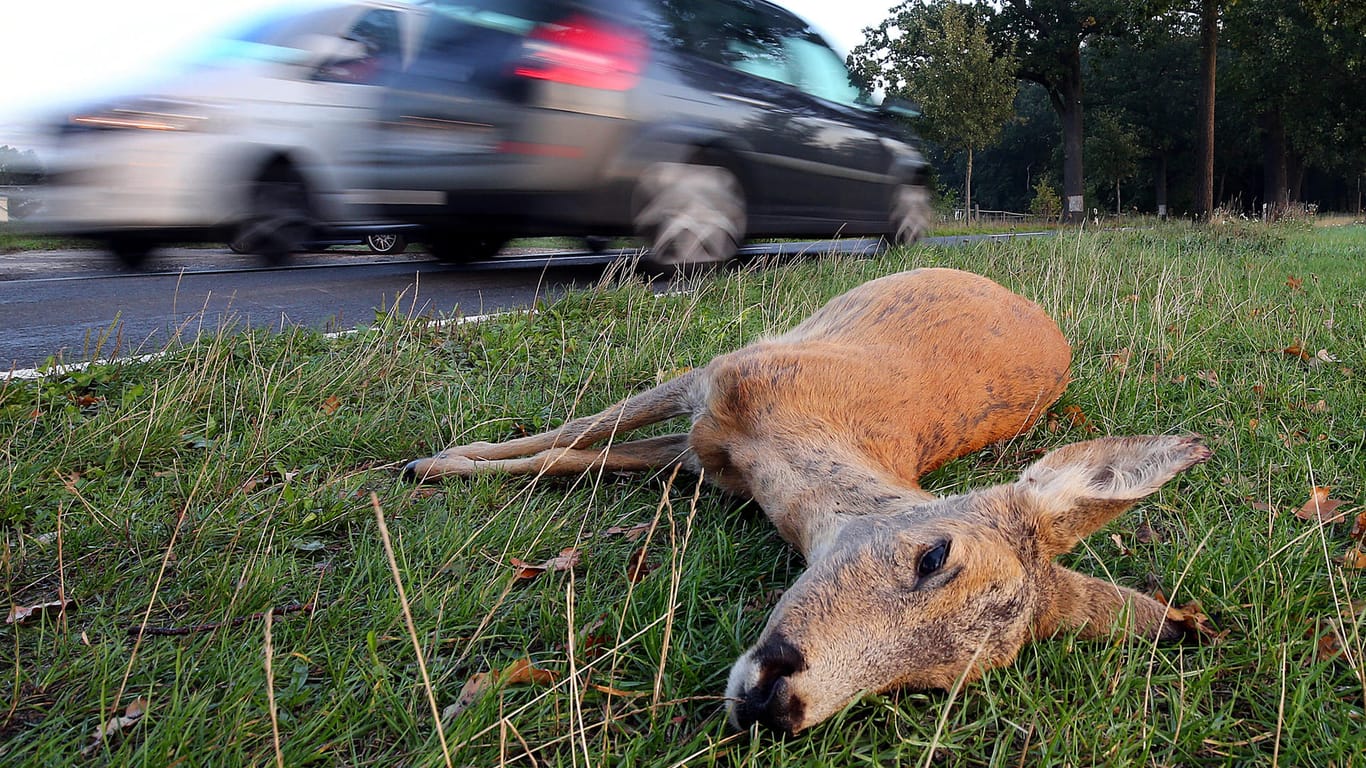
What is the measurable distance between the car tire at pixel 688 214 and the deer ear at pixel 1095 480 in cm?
477

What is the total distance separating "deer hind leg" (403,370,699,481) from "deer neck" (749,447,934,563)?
58cm

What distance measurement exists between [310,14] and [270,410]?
16.7 ft

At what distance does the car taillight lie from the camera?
5.88 m

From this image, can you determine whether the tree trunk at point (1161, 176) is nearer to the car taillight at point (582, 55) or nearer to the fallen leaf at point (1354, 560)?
the car taillight at point (582, 55)

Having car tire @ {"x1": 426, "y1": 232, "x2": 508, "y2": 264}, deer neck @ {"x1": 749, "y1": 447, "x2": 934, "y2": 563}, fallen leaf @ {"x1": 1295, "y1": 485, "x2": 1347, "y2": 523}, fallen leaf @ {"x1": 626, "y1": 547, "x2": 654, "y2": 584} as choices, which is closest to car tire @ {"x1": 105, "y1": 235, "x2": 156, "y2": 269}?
car tire @ {"x1": 426, "y1": 232, "x2": 508, "y2": 264}

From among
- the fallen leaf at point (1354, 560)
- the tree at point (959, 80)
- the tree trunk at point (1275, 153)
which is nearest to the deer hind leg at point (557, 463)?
the fallen leaf at point (1354, 560)

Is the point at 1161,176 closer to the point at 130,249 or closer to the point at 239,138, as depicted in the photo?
→ the point at 239,138

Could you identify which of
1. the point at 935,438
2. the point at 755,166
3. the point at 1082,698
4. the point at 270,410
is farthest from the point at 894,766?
the point at 755,166

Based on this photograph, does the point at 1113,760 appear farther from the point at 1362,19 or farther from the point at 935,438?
the point at 1362,19

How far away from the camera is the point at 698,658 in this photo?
214 centimetres

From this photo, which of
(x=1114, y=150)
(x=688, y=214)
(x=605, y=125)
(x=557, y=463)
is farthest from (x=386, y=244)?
(x=1114, y=150)

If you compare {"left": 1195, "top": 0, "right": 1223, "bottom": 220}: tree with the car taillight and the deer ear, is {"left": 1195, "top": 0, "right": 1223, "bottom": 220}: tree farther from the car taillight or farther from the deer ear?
the deer ear

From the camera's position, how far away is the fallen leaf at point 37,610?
81.9 inches

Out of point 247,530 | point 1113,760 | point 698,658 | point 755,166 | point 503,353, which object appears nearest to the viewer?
point 1113,760
